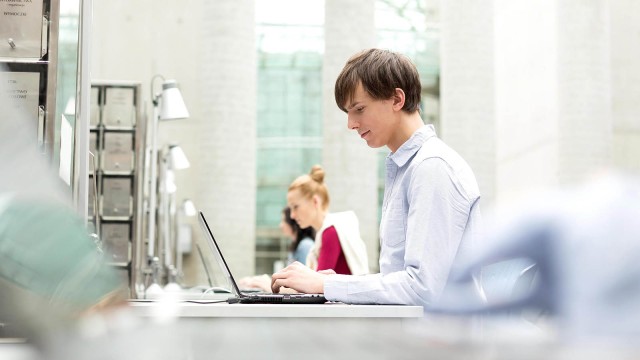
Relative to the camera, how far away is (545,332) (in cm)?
58

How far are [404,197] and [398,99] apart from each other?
23 cm

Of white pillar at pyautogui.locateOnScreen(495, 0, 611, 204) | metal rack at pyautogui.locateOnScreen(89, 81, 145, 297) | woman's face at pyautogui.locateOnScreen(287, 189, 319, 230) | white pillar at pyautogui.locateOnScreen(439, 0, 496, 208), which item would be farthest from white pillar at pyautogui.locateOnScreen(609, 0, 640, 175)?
woman's face at pyautogui.locateOnScreen(287, 189, 319, 230)

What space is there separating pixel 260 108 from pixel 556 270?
20814mm

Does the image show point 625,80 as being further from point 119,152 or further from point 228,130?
point 119,152

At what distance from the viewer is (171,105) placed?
6.43 meters

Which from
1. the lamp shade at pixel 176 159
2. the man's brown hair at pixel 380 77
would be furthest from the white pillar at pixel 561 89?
the man's brown hair at pixel 380 77

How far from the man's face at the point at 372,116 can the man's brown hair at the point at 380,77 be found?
0.01 m

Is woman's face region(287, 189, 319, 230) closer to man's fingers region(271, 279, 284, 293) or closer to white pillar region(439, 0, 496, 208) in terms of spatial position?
man's fingers region(271, 279, 284, 293)

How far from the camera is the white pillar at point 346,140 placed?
1365cm

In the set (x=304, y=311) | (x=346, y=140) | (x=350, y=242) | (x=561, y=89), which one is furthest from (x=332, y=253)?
(x=561, y=89)

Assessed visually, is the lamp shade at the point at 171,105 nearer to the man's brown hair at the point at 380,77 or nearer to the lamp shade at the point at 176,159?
the lamp shade at the point at 176,159

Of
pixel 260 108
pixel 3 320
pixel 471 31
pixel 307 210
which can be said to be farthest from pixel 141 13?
pixel 3 320

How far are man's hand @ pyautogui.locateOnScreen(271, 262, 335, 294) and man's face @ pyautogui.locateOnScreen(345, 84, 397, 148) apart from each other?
324mm

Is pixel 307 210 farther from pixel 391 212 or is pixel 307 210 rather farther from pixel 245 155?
pixel 245 155
